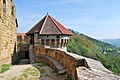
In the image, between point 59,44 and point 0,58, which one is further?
point 59,44

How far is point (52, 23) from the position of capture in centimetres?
2448

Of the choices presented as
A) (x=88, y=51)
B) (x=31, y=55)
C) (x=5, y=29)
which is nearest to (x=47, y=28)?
(x=31, y=55)

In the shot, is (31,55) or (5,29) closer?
(5,29)

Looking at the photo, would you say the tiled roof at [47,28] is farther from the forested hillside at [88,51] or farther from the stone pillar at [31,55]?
the forested hillside at [88,51]

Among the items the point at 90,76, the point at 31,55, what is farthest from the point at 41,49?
the point at 90,76

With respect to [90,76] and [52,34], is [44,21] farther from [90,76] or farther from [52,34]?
[90,76]

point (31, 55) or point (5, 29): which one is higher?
point (5, 29)

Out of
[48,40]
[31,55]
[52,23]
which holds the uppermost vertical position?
[52,23]

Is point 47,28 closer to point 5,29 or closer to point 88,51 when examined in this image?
point 5,29

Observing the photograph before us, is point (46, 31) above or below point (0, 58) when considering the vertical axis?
above

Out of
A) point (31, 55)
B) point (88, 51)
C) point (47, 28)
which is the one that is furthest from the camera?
point (88, 51)

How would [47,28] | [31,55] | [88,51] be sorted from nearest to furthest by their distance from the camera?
1. [31,55]
2. [47,28]
3. [88,51]

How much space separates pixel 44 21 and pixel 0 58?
12928 millimetres

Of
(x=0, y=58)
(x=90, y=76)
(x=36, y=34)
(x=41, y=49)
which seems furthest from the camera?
(x=36, y=34)
